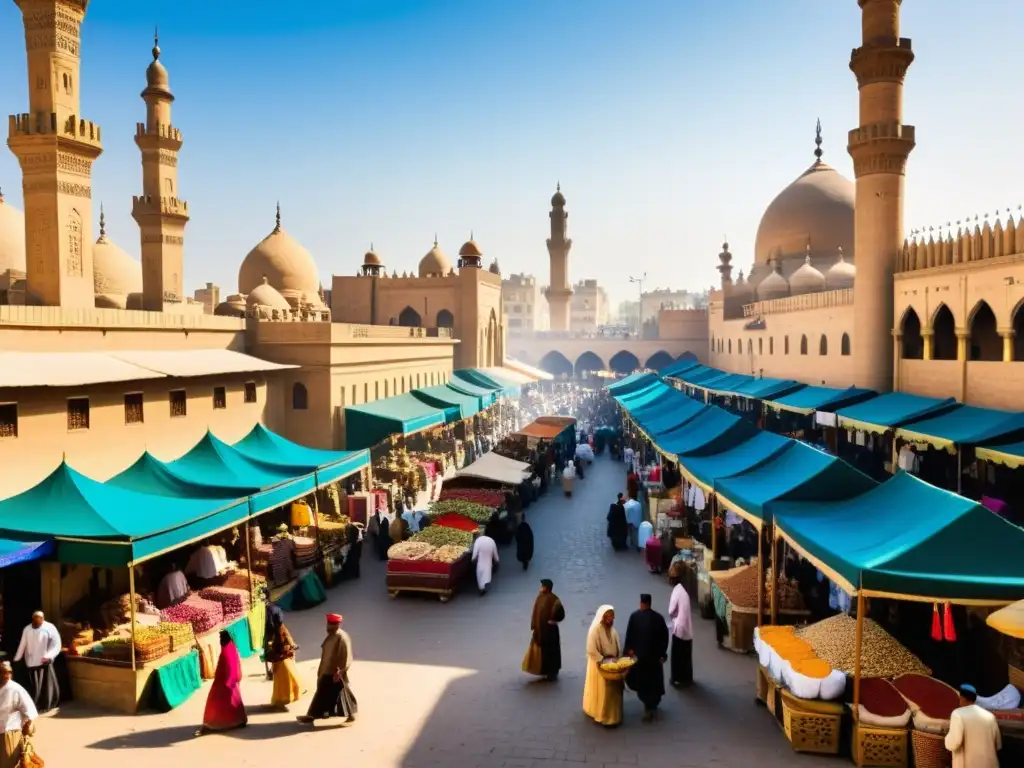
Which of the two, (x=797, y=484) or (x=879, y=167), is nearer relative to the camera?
(x=797, y=484)

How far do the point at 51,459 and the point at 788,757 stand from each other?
9.79 metres

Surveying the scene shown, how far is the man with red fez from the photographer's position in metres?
6.95

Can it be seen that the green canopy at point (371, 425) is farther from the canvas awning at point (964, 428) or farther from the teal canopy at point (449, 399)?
the canvas awning at point (964, 428)

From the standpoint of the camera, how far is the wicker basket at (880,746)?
6.00 meters

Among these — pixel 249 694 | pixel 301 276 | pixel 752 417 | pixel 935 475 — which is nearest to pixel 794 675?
pixel 249 694

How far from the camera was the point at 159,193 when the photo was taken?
66.8ft

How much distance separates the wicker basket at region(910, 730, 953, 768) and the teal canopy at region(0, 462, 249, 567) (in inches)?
279

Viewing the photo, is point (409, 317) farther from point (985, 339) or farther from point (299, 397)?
point (985, 339)

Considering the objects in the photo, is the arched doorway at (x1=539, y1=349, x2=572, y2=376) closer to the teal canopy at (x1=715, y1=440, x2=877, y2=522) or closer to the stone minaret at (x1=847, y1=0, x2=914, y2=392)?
the stone minaret at (x1=847, y1=0, x2=914, y2=392)

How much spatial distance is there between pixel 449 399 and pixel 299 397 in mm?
6634

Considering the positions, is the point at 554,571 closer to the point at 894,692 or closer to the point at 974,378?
the point at 894,692

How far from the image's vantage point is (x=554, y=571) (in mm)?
12430

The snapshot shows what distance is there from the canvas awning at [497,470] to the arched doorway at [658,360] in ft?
105

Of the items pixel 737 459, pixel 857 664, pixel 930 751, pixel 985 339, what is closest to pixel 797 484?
pixel 737 459
